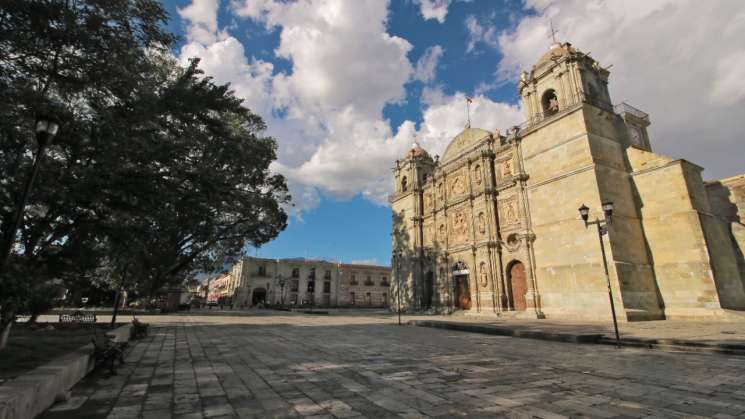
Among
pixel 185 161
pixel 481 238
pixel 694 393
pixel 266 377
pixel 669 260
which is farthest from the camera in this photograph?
pixel 481 238

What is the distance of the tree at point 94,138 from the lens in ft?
22.7

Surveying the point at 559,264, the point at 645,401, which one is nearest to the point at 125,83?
the point at 645,401

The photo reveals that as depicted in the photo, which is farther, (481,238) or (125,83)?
(481,238)

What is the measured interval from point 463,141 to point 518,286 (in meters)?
14.4

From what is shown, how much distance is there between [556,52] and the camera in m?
23.1

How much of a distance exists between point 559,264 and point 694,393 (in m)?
16.5

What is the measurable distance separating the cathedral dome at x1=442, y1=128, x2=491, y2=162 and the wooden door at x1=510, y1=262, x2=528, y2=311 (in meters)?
11.6

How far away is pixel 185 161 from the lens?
10000mm

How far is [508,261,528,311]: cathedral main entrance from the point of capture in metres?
23.0

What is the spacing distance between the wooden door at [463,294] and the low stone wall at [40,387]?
25247 millimetres

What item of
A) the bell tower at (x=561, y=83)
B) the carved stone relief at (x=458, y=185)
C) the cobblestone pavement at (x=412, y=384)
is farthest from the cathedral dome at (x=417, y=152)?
the cobblestone pavement at (x=412, y=384)

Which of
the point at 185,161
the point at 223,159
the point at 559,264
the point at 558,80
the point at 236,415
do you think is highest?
the point at 558,80

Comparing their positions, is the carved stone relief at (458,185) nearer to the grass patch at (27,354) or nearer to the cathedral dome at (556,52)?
the cathedral dome at (556,52)

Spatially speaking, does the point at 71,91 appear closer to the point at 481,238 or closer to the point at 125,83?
the point at 125,83
